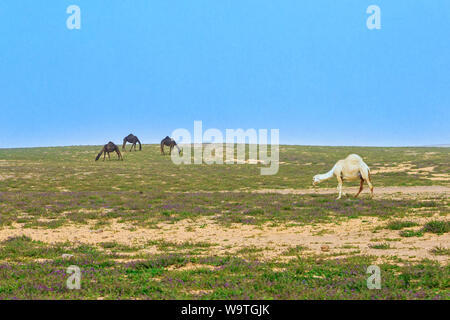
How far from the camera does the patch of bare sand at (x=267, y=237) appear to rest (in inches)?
415

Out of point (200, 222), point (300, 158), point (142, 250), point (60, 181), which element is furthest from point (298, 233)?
point (300, 158)

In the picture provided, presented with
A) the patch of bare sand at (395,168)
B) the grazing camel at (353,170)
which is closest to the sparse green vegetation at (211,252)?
the grazing camel at (353,170)

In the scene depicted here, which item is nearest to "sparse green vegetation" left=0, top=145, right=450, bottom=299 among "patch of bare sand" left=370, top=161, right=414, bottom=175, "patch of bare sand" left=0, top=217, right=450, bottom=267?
"patch of bare sand" left=0, top=217, right=450, bottom=267

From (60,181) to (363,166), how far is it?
28561 millimetres

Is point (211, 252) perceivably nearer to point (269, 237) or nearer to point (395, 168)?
point (269, 237)

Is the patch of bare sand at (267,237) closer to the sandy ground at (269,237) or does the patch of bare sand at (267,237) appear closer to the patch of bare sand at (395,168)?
the sandy ground at (269,237)

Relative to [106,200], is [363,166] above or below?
above

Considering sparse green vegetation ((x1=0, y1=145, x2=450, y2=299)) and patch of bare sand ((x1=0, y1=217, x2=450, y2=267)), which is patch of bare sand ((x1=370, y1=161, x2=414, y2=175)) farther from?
patch of bare sand ((x1=0, y1=217, x2=450, y2=267))

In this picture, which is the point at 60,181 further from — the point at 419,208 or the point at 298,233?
the point at 419,208

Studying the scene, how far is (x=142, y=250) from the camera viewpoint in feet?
37.4

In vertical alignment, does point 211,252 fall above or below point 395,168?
below

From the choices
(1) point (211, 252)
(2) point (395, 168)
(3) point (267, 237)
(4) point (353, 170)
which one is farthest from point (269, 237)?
(2) point (395, 168)

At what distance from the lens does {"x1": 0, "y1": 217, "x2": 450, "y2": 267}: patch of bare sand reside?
10.5 metres

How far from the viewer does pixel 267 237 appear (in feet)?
43.3
